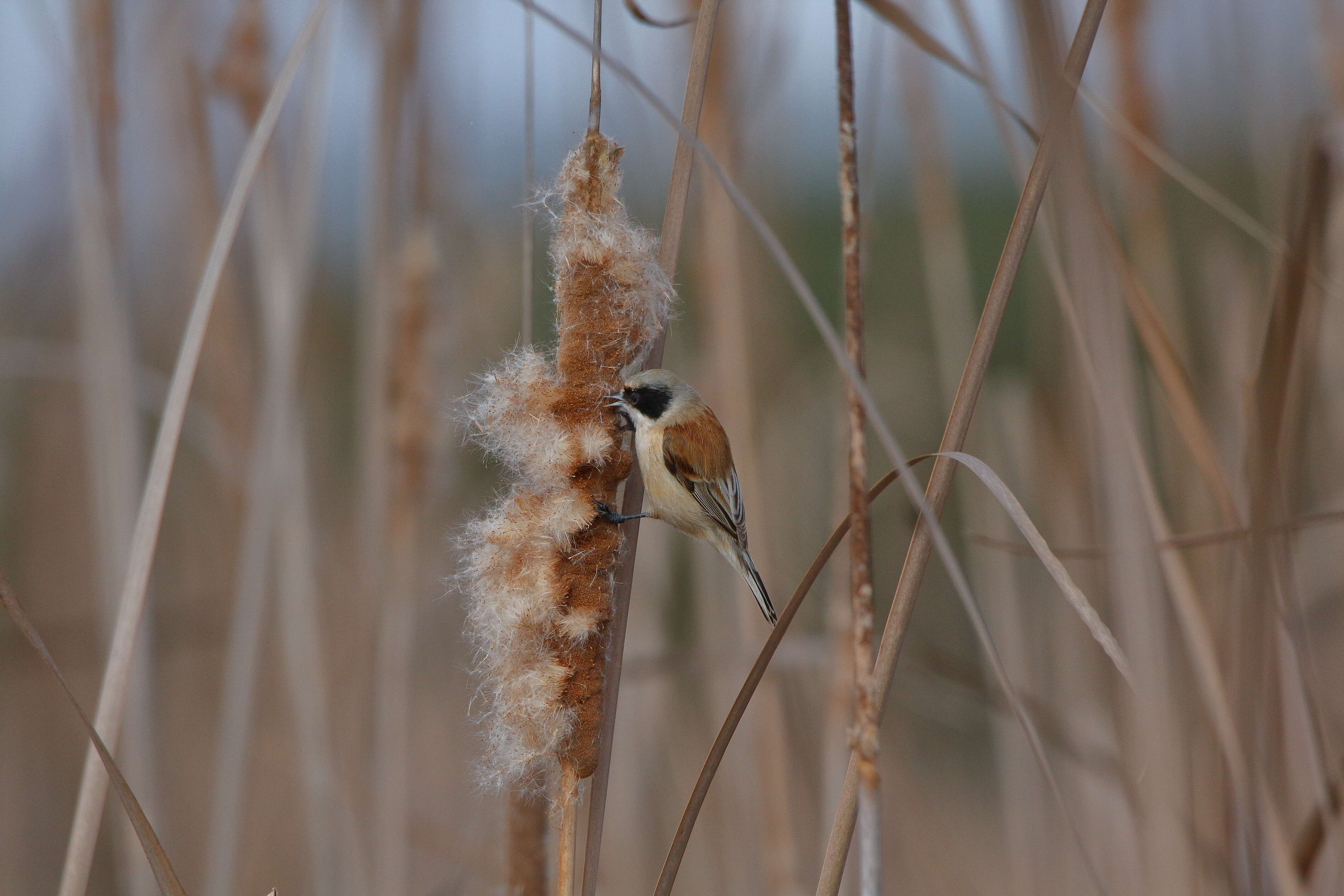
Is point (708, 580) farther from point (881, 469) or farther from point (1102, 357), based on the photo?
point (881, 469)

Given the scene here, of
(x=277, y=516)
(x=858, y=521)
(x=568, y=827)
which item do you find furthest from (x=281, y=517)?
(x=858, y=521)

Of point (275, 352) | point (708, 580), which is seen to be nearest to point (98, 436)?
point (275, 352)

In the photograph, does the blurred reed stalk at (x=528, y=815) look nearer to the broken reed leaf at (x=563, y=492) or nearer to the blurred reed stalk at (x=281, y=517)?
the broken reed leaf at (x=563, y=492)

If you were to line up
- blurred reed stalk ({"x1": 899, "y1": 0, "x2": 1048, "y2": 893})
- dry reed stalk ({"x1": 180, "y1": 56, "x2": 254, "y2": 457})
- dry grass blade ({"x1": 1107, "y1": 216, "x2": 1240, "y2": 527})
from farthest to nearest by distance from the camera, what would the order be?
blurred reed stalk ({"x1": 899, "y1": 0, "x2": 1048, "y2": 893}) < dry reed stalk ({"x1": 180, "y1": 56, "x2": 254, "y2": 457}) < dry grass blade ({"x1": 1107, "y1": 216, "x2": 1240, "y2": 527})

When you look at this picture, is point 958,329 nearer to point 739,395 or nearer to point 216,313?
point 739,395

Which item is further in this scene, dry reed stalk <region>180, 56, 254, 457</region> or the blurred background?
dry reed stalk <region>180, 56, 254, 457</region>

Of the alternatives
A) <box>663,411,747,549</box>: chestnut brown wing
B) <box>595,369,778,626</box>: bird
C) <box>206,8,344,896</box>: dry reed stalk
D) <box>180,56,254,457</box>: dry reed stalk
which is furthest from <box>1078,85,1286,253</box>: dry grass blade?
<box>180,56,254,457</box>: dry reed stalk

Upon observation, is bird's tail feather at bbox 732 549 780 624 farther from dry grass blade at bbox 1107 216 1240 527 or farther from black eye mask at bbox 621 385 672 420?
dry grass blade at bbox 1107 216 1240 527

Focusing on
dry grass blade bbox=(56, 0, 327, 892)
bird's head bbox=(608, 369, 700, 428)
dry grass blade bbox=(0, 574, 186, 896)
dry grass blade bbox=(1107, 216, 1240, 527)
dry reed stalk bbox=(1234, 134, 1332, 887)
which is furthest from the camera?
bird's head bbox=(608, 369, 700, 428)

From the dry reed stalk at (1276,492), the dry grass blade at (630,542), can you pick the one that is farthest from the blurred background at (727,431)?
the dry grass blade at (630,542)
